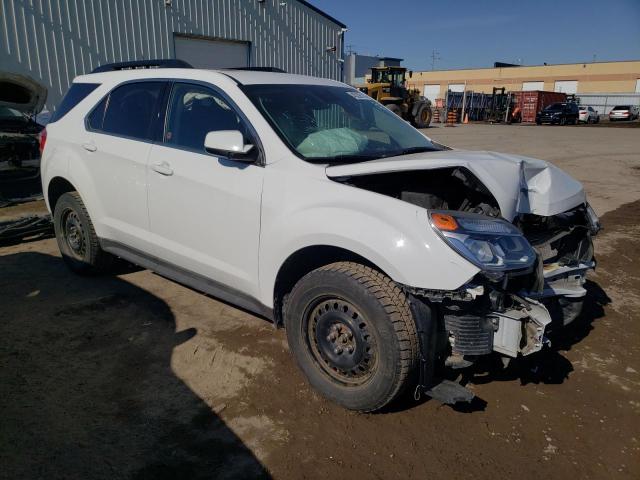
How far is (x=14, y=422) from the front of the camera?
2639 millimetres

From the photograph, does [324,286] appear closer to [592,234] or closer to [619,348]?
[592,234]

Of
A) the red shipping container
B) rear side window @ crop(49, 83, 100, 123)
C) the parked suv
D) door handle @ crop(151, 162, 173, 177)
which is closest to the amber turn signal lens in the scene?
door handle @ crop(151, 162, 173, 177)

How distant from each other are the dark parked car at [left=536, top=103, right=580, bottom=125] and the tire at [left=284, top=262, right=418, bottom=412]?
141ft

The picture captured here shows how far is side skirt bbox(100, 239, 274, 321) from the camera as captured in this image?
3.20 metres

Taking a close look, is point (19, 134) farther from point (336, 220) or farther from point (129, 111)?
point (336, 220)

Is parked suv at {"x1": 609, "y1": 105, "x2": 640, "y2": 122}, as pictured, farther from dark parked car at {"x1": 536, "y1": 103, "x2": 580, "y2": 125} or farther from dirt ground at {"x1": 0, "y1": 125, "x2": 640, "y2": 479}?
dirt ground at {"x1": 0, "y1": 125, "x2": 640, "y2": 479}

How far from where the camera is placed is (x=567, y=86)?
216ft

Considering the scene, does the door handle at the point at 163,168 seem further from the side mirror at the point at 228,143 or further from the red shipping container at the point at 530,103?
the red shipping container at the point at 530,103

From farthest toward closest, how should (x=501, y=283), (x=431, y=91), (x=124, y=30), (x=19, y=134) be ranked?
(x=431, y=91), (x=124, y=30), (x=19, y=134), (x=501, y=283)

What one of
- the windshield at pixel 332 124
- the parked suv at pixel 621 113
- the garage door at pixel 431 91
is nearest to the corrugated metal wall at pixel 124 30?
the windshield at pixel 332 124

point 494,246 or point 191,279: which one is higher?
point 494,246

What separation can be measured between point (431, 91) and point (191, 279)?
2993 inches

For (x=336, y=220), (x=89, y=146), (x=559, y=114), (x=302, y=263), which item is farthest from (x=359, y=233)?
(x=559, y=114)

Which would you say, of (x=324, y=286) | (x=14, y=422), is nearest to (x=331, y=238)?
(x=324, y=286)
